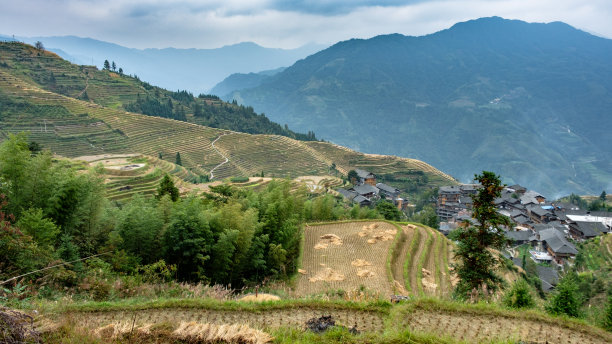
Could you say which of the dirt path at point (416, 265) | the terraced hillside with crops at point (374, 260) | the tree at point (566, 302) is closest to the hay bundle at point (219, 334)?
the terraced hillside with crops at point (374, 260)

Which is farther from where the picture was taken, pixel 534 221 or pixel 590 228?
pixel 534 221

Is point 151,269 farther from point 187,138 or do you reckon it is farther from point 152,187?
point 187,138

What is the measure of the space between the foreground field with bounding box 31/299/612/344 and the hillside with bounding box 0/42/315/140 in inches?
2841

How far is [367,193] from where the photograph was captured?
48281 millimetres

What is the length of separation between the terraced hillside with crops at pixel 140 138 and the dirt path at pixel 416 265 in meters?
34.1

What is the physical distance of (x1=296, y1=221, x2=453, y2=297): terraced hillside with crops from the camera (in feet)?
39.2

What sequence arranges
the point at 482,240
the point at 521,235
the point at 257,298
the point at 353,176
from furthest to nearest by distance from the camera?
the point at 353,176 < the point at 521,235 < the point at 482,240 < the point at 257,298

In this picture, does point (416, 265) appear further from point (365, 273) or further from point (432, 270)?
point (365, 273)

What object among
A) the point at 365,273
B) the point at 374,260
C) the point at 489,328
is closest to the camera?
the point at 489,328

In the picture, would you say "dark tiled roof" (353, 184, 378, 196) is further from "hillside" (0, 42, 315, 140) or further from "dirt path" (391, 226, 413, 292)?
"hillside" (0, 42, 315, 140)

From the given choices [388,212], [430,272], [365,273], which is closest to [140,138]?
[388,212]

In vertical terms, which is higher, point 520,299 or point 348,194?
point 520,299

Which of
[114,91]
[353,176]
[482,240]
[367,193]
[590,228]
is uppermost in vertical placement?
[114,91]

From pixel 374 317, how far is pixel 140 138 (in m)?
55.7
